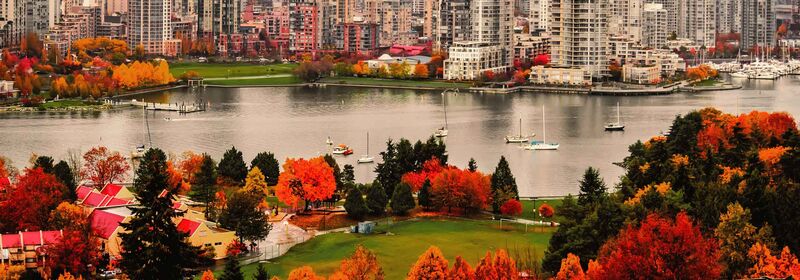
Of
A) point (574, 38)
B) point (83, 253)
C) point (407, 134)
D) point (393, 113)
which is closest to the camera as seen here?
point (83, 253)

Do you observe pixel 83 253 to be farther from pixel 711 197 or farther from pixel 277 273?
pixel 711 197

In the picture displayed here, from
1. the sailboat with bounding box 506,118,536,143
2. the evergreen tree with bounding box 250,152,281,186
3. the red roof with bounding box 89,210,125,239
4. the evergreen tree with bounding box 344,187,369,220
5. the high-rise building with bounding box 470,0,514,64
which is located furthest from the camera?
the high-rise building with bounding box 470,0,514,64

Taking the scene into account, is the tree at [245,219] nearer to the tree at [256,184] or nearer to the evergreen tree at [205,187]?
the evergreen tree at [205,187]

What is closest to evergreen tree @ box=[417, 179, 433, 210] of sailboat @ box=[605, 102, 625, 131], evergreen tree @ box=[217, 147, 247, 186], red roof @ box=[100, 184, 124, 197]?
evergreen tree @ box=[217, 147, 247, 186]

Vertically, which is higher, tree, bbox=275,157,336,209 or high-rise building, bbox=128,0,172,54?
high-rise building, bbox=128,0,172,54

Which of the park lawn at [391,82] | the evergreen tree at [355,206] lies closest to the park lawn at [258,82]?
the park lawn at [391,82]

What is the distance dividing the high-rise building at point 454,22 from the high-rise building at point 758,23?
30.6 feet

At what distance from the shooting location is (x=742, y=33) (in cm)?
3750

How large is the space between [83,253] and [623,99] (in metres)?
16.6

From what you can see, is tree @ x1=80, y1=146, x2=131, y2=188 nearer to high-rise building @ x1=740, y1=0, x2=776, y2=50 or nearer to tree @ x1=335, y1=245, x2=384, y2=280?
tree @ x1=335, y1=245, x2=384, y2=280

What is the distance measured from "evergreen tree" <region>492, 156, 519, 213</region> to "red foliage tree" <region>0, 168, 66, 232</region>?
10.2 feet

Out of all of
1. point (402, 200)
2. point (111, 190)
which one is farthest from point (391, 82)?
point (111, 190)

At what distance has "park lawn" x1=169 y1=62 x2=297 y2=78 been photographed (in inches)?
1090

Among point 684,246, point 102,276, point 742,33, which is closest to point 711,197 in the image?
point 684,246
